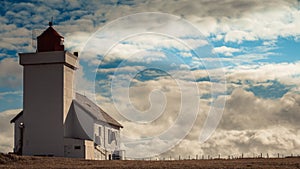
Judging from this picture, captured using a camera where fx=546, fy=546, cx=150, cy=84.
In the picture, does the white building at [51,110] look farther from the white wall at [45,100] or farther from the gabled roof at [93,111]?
the gabled roof at [93,111]

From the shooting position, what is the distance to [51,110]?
5306cm

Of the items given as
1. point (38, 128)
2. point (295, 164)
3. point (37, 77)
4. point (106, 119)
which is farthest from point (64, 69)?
point (295, 164)

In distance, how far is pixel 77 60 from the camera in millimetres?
56344

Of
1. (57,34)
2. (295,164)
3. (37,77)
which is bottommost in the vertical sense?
(295,164)

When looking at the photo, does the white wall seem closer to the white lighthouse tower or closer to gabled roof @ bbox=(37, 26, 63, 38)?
the white lighthouse tower

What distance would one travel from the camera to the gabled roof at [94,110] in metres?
57.6

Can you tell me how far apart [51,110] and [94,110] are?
9639 millimetres

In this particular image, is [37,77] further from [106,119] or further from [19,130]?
[106,119]

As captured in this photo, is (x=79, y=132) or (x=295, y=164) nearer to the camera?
(x=295, y=164)

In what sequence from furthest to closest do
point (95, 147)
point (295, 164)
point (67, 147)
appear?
point (95, 147) < point (67, 147) < point (295, 164)

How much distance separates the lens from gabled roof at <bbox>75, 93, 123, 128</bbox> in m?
57.6

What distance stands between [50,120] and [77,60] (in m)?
7.22

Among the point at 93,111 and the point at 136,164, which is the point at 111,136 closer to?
the point at 93,111

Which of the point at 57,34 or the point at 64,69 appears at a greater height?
the point at 57,34
